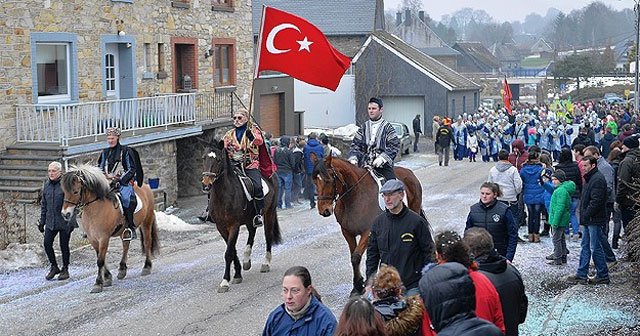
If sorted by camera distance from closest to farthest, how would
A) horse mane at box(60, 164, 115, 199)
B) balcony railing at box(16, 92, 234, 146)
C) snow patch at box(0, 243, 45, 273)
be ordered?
horse mane at box(60, 164, 115, 199)
snow patch at box(0, 243, 45, 273)
balcony railing at box(16, 92, 234, 146)

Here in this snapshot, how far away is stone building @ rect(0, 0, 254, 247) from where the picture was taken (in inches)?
792

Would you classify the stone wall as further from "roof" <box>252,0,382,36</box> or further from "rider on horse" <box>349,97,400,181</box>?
"roof" <box>252,0,382,36</box>

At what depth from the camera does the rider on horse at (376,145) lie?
1213 centimetres

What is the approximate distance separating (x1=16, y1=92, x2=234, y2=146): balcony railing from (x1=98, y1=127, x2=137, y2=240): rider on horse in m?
6.50

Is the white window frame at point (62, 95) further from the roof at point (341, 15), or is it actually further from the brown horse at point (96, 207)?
the roof at point (341, 15)

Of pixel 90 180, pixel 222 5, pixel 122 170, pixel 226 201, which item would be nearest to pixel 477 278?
pixel 226 201

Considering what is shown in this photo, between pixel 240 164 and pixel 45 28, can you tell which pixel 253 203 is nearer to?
pixel 240 164

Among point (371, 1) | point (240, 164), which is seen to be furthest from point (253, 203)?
point (371, 1)

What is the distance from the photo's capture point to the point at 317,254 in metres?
15.5

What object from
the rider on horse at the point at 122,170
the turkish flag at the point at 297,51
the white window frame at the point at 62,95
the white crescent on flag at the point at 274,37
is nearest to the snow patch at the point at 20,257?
the rider on horse at the point at 122,170

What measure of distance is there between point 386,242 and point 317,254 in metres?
7.00

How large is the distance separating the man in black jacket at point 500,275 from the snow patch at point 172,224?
13090 millimetres

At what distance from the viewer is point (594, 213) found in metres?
→ 12.0

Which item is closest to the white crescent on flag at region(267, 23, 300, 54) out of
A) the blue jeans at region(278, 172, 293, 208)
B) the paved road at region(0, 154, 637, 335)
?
the paved road at region(0, 154, 637, 335)
